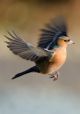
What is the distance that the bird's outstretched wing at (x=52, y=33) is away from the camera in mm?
3410

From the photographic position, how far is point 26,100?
18.6 ft

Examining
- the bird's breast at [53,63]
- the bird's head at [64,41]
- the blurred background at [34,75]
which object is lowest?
the blurred background at [34,75]

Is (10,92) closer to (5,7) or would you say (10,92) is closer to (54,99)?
(54,99)

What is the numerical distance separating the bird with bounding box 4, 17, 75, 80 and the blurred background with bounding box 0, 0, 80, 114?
1.28 metres

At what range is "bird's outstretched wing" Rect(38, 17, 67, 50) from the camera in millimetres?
3410

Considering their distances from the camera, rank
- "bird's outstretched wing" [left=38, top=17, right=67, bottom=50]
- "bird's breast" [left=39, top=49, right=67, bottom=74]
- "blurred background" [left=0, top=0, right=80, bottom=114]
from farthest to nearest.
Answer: "blurred background" [left=0, top=0, right=80, bottom=114] < "bird's outstretched wing" [left=38, top=17, right=67, bottom=50] < "bird's breast" [left=39, top=49, right=67, bottom=74]

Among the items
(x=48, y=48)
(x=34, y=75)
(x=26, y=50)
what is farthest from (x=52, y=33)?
(x=34, y=75)

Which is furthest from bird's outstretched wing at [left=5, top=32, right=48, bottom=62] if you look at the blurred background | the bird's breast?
the blurred background

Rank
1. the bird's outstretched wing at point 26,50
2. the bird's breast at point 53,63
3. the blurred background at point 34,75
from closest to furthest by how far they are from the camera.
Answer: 1. the bird's outstretched wing at point 26,50
2. the bird's breast at point 53,63
3. the blurred background at point 34,75

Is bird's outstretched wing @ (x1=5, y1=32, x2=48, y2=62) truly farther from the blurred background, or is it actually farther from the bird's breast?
the blurred background

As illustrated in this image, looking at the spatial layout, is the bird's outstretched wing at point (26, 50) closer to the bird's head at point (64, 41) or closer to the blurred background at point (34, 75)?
the bird's head at point (64, 41)

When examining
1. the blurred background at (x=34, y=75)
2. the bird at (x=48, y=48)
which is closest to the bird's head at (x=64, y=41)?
the bird at (x=48, y=48)

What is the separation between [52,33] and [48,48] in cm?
14

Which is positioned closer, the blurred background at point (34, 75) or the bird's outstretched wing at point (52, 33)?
the bird's outstretched wing at point (52, 33)
